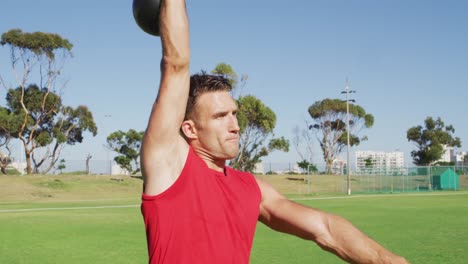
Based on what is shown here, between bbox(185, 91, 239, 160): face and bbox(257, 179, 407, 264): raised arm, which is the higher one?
bbox(185, 91, 239, 160): face

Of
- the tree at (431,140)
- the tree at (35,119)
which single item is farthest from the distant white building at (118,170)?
the tree at (431,140)

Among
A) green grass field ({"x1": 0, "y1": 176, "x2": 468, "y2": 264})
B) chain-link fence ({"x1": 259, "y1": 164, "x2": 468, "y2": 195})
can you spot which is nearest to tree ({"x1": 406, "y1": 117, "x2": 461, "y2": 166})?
chain-link fence ({"x1": 259, "y1": 164, "x2": 468, "y2": 195})

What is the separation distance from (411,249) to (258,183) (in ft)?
24.1

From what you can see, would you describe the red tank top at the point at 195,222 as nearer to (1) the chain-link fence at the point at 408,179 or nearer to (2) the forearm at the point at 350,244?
(2) the forearm at the point at 350,244

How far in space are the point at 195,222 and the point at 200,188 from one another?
160 mm

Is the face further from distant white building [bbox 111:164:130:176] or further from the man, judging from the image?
distant white building [bbox 111:164:130:176]

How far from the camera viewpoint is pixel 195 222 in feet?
7.99

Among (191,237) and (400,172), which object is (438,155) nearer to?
(400,172)

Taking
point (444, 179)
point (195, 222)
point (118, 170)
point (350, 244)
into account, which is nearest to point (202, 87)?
point (195, 222)

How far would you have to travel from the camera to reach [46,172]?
4941cm

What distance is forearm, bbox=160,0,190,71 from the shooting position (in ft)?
7.61

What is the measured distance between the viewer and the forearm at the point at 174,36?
7.61 feet

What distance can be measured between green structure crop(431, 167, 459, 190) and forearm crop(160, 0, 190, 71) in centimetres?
4762

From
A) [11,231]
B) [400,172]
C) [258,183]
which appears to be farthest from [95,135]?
[258,183]
